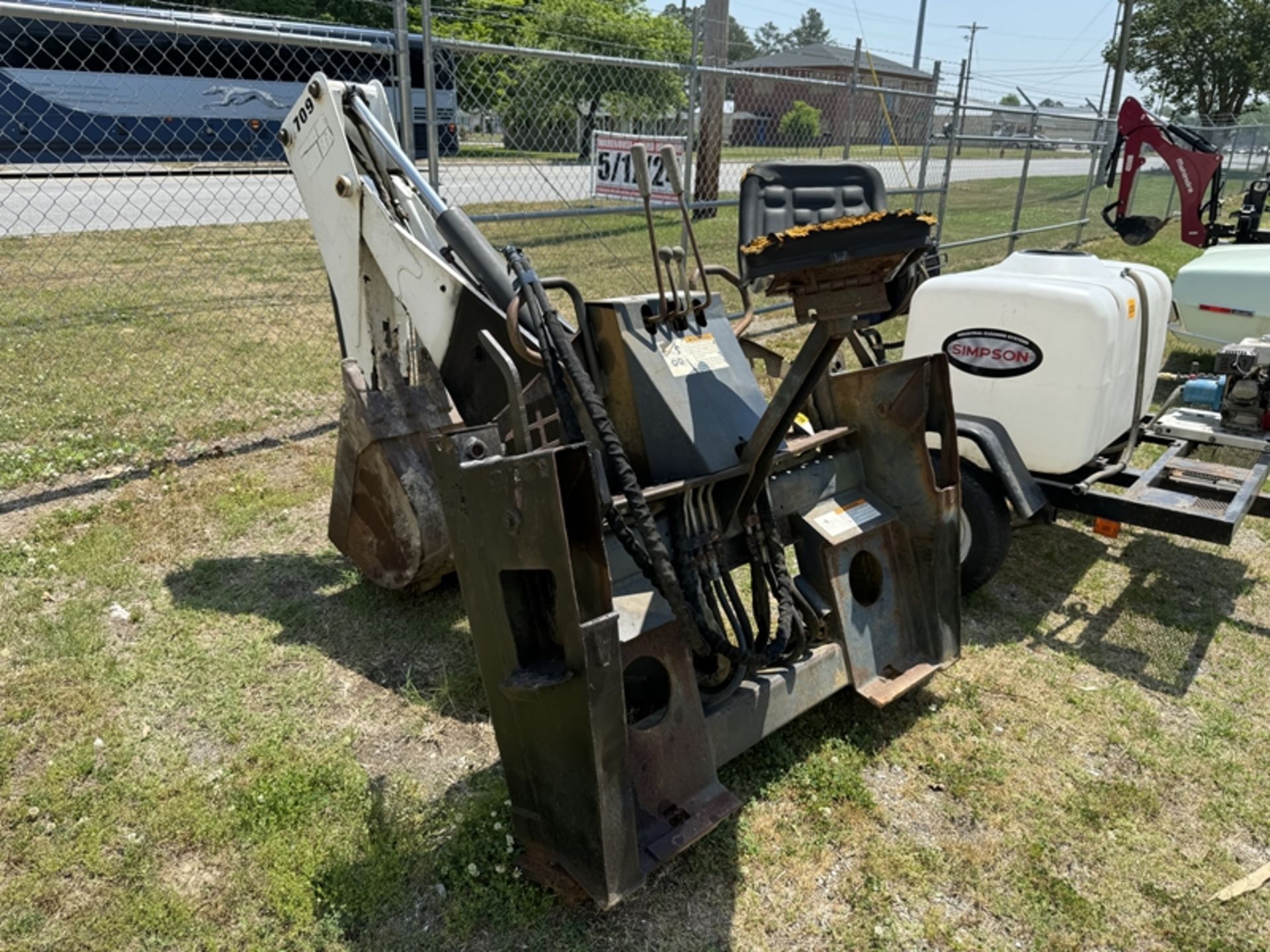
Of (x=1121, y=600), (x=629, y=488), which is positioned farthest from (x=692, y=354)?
(x=1121, y=600)

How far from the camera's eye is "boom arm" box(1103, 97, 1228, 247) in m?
8.88

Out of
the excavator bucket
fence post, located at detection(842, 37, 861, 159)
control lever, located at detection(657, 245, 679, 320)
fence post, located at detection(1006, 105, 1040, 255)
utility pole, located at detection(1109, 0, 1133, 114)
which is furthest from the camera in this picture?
utility pole, located at detection(1109, 0, 1133, 114)

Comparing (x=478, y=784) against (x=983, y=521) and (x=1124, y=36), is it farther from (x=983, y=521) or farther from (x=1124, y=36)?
(x=1124, y=36)

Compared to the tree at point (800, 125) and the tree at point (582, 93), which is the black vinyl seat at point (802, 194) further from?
the tree at point (800, 125)

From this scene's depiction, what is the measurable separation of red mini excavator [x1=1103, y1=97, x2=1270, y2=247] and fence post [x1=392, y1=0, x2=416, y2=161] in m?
6.97

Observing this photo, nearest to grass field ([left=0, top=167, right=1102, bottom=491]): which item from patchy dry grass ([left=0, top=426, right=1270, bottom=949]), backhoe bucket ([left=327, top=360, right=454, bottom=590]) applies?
patchy dry grass ([left=0, top=426, right=1270, bottom=949])

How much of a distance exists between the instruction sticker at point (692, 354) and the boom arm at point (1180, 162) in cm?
806

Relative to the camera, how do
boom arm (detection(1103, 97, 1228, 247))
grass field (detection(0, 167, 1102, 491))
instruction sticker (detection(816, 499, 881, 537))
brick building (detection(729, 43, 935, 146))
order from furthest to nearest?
brick building (detection(729, 43, 935, 146)) < boom arm (detection(1103, 97, 1228, 247)) < grass field (detection(0, 167, 1102, 491)) < instruction sticker (detection(816, 499, 881, 537))

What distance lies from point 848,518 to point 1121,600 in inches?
70.0

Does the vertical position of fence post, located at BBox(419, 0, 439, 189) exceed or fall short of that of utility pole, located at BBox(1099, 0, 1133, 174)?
it falls short

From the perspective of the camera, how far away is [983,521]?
142 inches

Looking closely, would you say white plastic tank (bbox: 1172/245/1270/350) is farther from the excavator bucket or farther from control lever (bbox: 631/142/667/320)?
control lever (bbox: 631/142/667/320)

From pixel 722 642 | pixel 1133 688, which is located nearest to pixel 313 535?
pixel 722 642

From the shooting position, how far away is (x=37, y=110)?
13.1 meters
